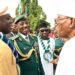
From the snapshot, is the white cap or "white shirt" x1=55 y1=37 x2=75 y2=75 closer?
"white shirt" x1=55 y1=37 x2=75 y2=75

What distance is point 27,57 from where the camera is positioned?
14.5 ft

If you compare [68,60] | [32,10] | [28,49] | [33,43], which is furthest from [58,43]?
[32,10]

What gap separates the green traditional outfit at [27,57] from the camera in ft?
14.5

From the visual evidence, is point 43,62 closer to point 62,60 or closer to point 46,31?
point 46,31

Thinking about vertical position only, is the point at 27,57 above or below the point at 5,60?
below

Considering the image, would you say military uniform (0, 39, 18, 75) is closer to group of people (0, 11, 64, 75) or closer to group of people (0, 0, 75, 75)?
group of people (0, 0, 75, 75)

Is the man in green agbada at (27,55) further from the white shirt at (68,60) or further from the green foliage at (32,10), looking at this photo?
the green foliage at (32,10)

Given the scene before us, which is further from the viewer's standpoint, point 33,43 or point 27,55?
point 33,43

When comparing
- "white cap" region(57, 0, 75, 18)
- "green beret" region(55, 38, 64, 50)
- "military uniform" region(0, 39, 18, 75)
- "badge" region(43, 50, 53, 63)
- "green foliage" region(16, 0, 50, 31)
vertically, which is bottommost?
"badge" region(43, 50, 53, 63)

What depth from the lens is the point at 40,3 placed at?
6719 millimetres

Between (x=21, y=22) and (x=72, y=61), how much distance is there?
208 centimetres

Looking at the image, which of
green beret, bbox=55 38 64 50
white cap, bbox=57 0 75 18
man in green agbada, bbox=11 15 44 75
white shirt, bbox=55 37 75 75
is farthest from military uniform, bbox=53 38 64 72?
white shirt, bbox=55 37 75 75

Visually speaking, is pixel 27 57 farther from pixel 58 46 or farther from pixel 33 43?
pixel 58 46

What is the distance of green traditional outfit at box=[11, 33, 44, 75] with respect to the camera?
174 inches
